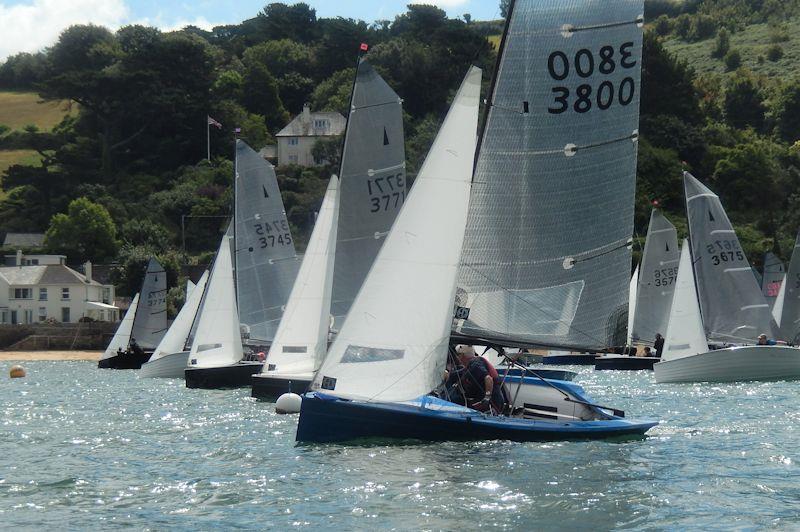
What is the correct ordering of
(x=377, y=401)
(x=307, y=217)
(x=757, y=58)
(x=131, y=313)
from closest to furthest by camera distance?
(x=377, y=401) < (x=131, y=313) < (x=307, y=217) < (x=757, y=58)

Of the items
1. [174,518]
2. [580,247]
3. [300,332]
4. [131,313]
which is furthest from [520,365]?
[131,313]

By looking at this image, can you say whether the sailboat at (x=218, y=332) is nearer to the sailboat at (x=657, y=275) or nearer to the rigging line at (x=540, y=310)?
the sailboat at (x=657, y=275)

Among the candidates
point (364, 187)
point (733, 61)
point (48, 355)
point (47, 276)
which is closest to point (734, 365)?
point (364, 187)

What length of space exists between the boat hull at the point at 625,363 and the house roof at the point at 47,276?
41091 millimetres

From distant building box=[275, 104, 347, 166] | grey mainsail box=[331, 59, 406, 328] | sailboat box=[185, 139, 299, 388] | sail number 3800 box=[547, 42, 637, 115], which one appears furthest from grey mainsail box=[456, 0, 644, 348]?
distant building box=[275, 104, 347, 166]

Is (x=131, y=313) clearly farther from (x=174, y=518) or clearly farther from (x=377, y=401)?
(x=174, y=518)

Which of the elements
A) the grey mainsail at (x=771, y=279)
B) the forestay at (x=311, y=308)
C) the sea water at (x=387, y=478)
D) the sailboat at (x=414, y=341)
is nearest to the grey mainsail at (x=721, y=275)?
the sea water at (x=387, y=478)

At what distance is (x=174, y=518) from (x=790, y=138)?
318ft

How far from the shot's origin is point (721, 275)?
130 feet

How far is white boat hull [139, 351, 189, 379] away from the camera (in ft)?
147

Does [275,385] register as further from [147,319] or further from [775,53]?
[775,53]

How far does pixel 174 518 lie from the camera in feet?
50.2

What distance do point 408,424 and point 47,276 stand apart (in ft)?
212

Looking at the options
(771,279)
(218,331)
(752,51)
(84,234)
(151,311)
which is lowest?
(218,331)
